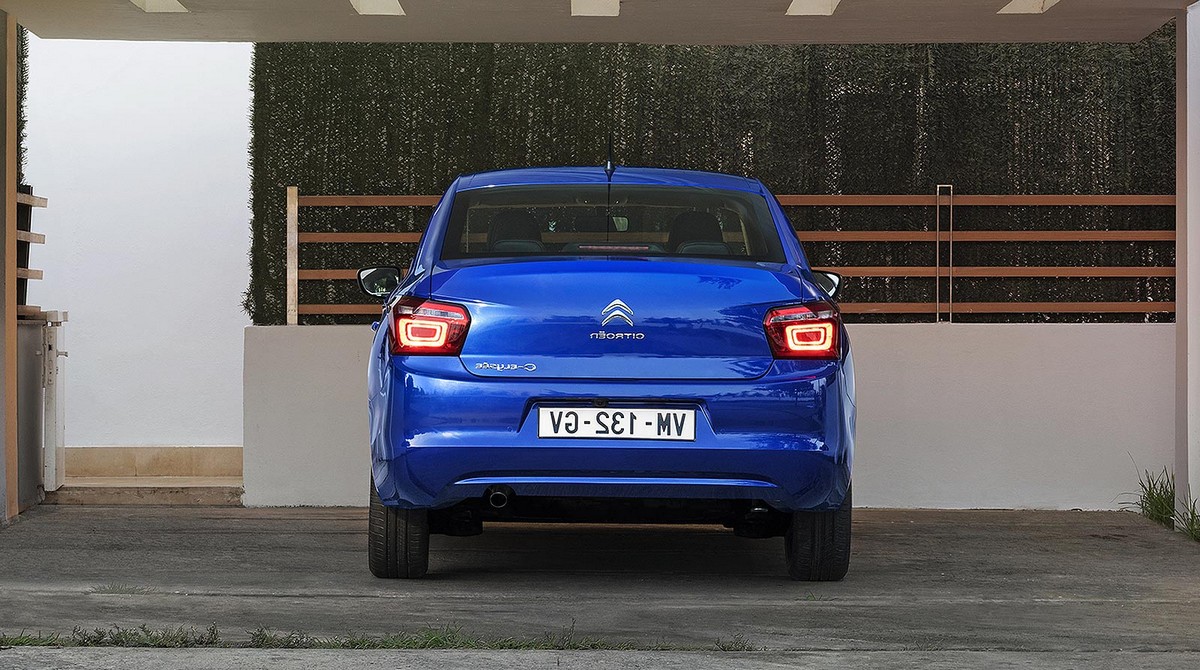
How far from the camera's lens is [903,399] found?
8.64 metres

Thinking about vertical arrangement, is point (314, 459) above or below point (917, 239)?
below

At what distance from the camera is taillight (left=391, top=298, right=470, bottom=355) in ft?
16.5

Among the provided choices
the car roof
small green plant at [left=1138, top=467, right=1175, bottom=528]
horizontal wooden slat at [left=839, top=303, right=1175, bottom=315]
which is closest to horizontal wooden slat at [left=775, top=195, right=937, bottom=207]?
horizontal wooden slat at [left=839, top=303, right=1175, bottom=315]

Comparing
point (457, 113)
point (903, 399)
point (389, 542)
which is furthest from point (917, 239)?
point (389, 542)

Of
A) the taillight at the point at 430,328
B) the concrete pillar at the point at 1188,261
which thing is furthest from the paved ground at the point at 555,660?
the concrete pillar at the point at 1188,261

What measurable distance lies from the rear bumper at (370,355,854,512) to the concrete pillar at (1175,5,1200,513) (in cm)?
309

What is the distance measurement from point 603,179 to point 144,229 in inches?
229

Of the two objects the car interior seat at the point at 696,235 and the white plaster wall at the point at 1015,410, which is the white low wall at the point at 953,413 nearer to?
the white plaster wall at the point at 1015,410

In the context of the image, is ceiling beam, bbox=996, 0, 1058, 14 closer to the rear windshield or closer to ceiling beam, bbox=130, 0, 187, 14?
the rear windshield

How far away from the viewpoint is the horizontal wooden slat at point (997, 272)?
9.17m

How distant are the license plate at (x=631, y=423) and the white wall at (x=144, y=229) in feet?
20.4

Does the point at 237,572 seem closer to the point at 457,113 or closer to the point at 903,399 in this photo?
the point at 903,399

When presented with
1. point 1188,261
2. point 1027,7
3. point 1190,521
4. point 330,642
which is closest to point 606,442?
point 330,642

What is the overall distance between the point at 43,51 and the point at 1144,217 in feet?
24.0
